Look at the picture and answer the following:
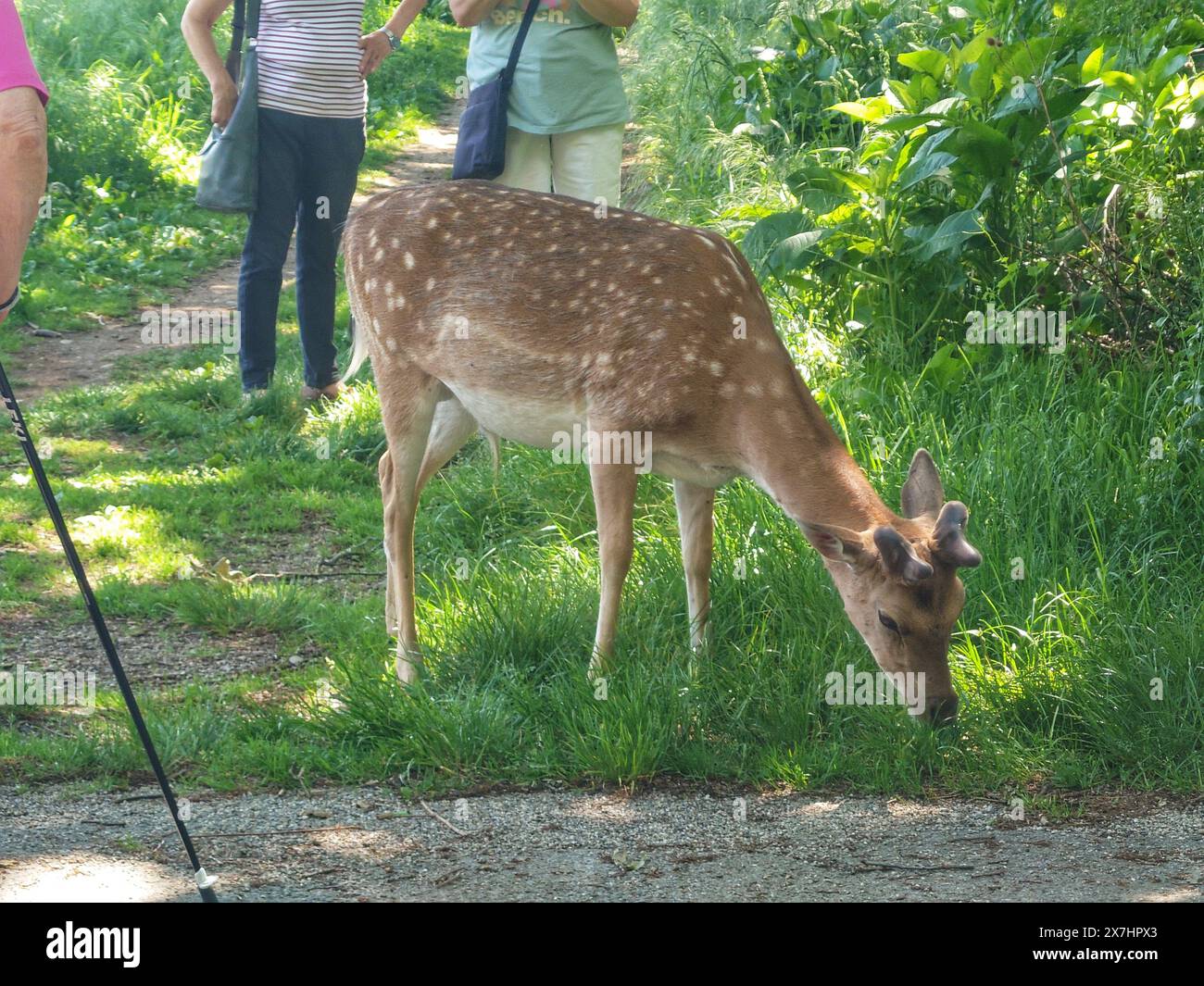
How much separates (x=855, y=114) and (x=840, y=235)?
654 millimetres

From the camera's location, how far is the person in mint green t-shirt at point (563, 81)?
686 cm

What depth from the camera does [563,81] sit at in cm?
691

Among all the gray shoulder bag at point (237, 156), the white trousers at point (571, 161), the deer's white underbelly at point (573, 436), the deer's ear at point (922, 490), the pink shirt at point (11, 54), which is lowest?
the deer's ear at point (922, 490)

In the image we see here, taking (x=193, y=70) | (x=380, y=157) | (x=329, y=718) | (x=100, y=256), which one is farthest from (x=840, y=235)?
(x=193, y=70)

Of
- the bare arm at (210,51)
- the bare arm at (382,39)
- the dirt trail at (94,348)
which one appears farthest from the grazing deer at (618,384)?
the dirt trail at (94,348)

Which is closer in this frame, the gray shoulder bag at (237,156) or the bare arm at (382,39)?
the gray shoulder bag at (237,156)

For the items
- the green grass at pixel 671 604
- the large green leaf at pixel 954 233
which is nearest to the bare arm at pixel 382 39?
the green grass at pixel 671 604

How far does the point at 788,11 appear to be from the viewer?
1137 centimetres

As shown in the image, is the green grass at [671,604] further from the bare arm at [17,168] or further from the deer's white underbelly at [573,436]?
the bare arm at [17,168]

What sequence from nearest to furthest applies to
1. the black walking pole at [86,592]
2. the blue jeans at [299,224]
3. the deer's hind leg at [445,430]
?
the black walking pole at [86,592], the deer's hind leg at [445,430], the blue jeans at [299,224]

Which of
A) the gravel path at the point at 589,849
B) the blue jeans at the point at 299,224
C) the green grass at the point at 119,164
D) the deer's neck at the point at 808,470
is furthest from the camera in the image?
the green grass at the point at 119,164

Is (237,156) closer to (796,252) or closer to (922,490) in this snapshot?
(796,252)

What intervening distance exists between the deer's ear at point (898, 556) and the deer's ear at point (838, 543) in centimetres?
12

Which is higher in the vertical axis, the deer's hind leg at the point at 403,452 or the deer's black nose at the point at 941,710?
the deer's hind leg at the point at 403,452
